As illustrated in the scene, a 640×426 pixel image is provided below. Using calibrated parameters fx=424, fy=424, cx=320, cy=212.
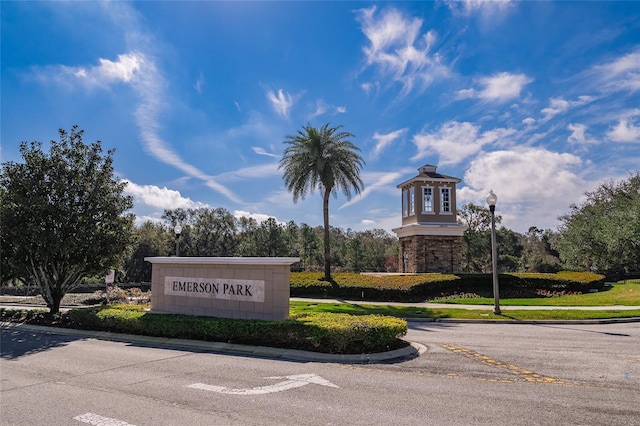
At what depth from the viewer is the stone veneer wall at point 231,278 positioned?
11969 millimetres

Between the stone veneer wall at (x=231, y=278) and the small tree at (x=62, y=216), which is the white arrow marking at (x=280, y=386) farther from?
the small tree at (x=62, y=216)

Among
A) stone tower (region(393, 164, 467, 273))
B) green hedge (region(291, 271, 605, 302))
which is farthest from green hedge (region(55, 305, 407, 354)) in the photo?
stone tower (region(393, 164, 467, 273))

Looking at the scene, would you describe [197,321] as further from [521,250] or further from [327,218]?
[521,250]

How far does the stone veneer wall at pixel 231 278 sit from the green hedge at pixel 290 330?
0.79 meters

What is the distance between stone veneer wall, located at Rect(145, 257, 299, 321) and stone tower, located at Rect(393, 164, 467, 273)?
21901mm

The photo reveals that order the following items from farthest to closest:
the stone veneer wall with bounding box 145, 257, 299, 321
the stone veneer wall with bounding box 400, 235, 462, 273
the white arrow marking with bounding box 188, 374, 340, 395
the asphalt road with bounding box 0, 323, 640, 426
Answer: the stone veneer wall with bounding box 400, 235, 462, 273 < the stone veneer wall with bounding box 145, 257, 299, 321 < the white arrow marking with bounding box 188, 374, 340, 395 < the asphalt road with bounding box 0, 323, 640, 426

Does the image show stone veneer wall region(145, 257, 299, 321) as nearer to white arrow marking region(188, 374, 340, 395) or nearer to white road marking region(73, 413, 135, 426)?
white arrow marking region(188, 374, 340, 395)

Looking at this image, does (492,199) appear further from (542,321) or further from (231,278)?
(231,278)

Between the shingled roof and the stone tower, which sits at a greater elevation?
the shingled roof

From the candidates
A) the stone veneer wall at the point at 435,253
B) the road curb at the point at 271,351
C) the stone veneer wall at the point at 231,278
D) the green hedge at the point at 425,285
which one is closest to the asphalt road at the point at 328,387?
the road curb at the point at 271,351

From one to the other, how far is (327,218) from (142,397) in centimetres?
2421

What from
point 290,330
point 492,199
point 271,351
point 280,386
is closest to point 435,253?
point 492,199

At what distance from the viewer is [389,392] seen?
22.0 ft

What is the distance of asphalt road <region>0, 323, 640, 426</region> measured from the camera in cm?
565
